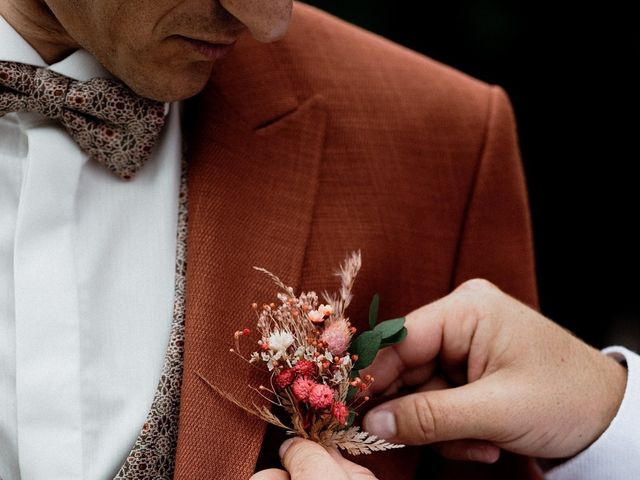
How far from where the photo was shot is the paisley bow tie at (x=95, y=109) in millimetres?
1637

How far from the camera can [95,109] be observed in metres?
1.66

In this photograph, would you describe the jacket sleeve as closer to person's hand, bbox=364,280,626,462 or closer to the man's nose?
person's hand, bbox=364,280,626,462

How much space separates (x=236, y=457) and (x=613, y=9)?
3068mm

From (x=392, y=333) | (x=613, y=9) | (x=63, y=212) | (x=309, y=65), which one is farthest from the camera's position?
(x=613, y=9)

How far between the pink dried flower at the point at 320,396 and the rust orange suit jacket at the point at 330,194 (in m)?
0.24

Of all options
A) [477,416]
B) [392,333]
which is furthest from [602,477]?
[392,333]

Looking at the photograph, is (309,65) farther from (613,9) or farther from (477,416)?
(613,9)

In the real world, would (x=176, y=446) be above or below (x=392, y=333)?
below

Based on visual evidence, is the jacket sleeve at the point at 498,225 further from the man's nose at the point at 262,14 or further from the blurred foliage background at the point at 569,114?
the blurred foliage background at the point at 569,114

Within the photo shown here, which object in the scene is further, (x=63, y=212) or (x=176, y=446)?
(x=63, y=212)

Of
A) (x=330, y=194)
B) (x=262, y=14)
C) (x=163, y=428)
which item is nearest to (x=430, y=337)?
(x=330, y=194)

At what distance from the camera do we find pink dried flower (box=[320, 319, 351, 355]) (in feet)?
4.73

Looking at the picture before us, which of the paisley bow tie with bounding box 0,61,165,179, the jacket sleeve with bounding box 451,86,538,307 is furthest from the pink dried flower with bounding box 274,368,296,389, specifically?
the jacket sleeve with bounding box 451,86,538,307

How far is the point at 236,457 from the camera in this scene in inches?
61.8
